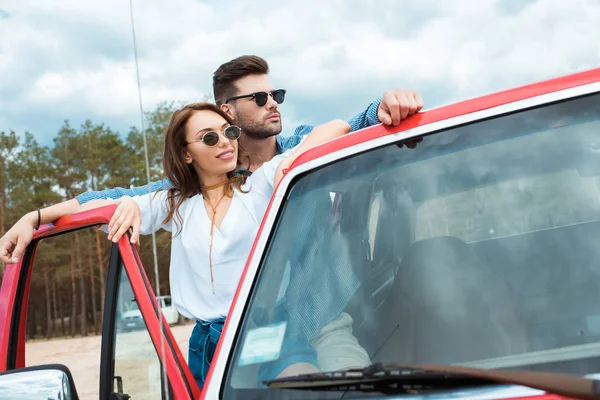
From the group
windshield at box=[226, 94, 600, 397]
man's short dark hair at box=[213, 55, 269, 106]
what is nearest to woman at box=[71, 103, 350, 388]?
windshield at box=[226, 94, 600, 397]

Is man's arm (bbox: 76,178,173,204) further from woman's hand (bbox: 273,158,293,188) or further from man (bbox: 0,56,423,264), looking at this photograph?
man (bbox: 0,56,423,264)

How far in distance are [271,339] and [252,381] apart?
0.38ft

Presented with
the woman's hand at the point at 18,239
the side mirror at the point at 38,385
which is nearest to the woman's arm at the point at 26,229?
the woman's hand at the point at 18,239

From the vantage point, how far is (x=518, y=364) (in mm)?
1289

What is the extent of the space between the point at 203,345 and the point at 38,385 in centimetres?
72

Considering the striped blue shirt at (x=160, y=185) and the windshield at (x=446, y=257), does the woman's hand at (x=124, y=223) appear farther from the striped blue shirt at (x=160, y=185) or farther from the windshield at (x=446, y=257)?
the windshield at (x=446, y=257)

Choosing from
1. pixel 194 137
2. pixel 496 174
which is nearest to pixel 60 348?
pixel 194 137

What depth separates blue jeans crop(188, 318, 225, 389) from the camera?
2.19 meters

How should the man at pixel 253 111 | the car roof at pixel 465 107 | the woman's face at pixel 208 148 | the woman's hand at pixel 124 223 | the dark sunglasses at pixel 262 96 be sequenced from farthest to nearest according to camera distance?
the dark sunglasses at pixel 262 96 < the man at pixel 253 111 < the woman's face at pixel 208 148 < the woman's hand at pixel 124 223 < the car roof at pixel 465 107

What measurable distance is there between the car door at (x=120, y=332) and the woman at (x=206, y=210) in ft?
0.46

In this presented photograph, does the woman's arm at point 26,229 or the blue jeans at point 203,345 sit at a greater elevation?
the woman's arm at point 26,229

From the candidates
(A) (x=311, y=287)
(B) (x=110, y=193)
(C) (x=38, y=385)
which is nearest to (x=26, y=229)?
(B) (x=110, y=193)

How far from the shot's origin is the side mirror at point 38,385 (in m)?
1.62

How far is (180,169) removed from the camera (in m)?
2.49
